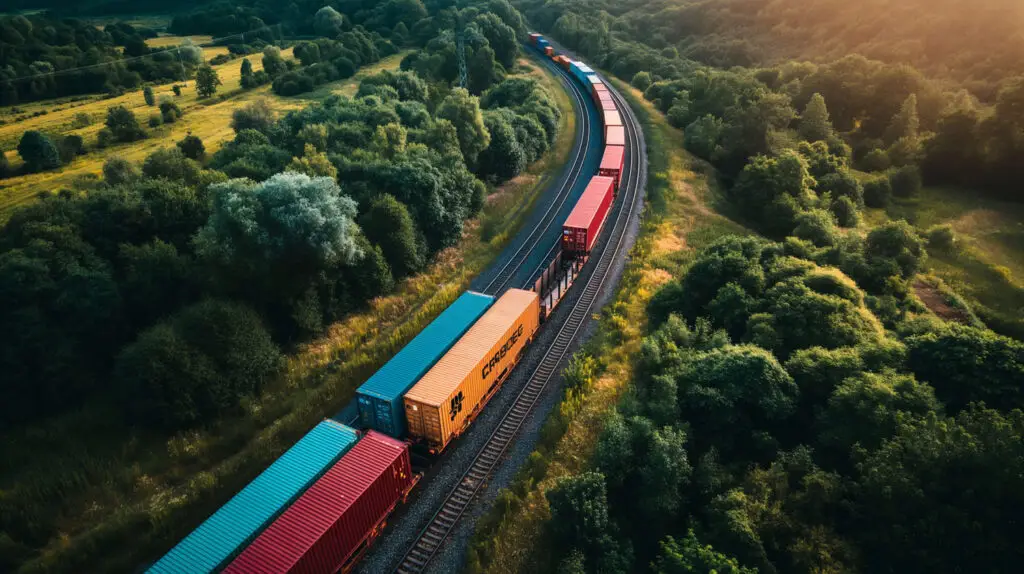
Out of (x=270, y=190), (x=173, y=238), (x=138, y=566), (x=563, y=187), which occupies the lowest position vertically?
(x=138, y=566)

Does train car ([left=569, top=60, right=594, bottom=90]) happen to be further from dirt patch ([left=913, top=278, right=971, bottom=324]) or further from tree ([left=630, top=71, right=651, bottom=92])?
dirt patch ([left=913, top=278, right=971, bottom=324])

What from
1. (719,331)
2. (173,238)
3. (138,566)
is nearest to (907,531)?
(719,331)

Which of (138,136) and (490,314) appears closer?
(490,314)

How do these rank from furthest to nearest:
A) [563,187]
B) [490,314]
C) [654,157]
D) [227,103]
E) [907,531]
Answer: [227,103] → [654,157] → [563,187] → [490,314] → [907,531]

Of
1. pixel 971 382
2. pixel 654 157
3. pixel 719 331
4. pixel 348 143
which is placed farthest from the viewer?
pixel 654 157

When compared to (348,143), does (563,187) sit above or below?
below

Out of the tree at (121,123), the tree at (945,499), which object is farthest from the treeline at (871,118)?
the tree at (121,123)

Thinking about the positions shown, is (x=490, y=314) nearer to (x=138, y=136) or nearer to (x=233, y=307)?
(x=233, y=307)
